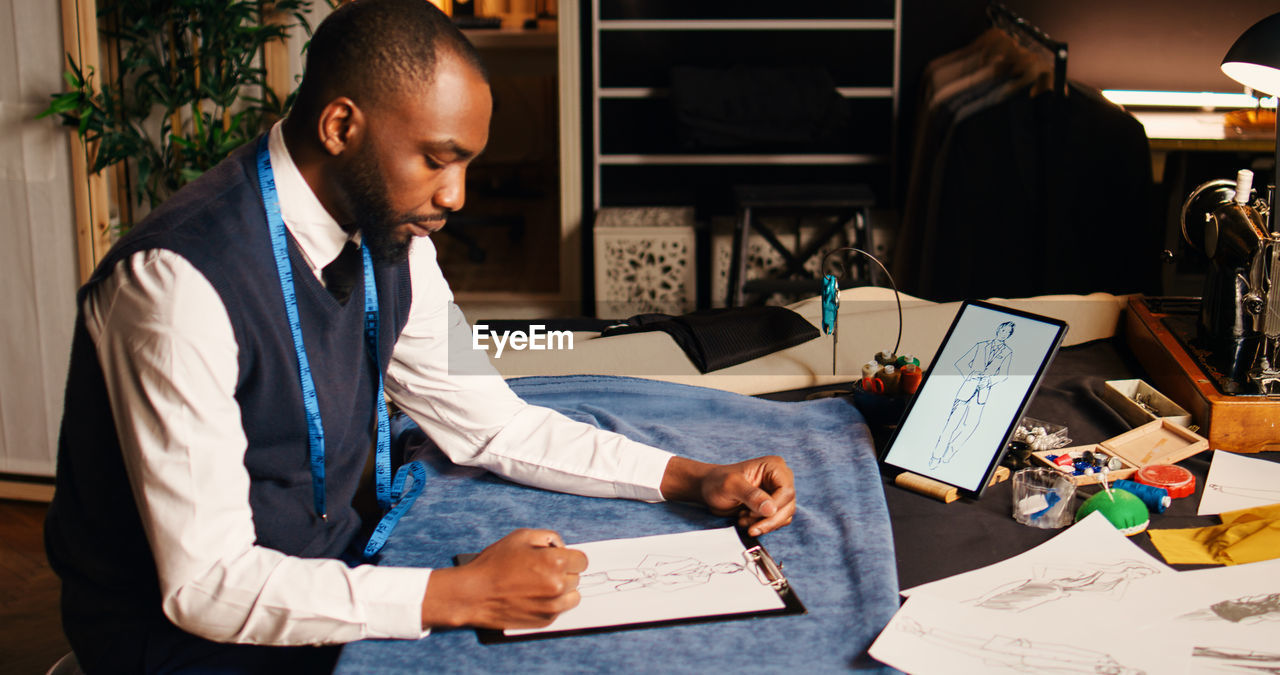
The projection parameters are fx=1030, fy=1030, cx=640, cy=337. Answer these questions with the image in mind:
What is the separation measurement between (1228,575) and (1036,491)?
0.72 feet

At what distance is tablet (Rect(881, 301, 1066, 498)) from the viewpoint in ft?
4.35

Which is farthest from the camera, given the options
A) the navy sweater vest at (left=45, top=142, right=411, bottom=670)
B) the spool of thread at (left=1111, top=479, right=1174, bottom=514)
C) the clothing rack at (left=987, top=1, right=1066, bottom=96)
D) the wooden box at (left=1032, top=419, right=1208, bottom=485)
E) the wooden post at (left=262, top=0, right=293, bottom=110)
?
the wooden post at (left=262, top=0, right=293, bottom=110)

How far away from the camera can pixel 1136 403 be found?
1.56 meters

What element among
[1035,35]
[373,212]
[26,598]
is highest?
[1035,35]

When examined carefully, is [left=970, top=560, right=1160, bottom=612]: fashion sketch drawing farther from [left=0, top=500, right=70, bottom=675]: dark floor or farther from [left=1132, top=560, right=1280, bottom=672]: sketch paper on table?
[left=0, top=500, right=70, bottom=675]: dark floor

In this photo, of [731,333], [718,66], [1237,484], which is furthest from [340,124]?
[718,66]

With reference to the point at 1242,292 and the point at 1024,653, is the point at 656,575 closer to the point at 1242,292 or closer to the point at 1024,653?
the point at 1024,653

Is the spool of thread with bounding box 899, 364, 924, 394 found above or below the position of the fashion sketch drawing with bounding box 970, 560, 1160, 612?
above

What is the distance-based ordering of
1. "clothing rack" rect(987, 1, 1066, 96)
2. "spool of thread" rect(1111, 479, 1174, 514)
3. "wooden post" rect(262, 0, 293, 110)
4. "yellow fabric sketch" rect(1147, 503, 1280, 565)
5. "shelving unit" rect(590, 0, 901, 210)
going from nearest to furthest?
"yellow fabric sketch" rect(1147, 503, 1280, 565) → "spool of thread" rect(1111, 479, 1174, 514) → "clothing rack" rect(987, 1, 1066, 96) → "wooden post" rect(262, 0, 293, 110) → "shelving unit" rect(590, 0, 901, 210)

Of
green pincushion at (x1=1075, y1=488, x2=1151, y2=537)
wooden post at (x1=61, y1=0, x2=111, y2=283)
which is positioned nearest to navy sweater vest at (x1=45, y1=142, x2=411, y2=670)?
green pincushion at (x1=1075, y1=488, x2=1151, y2=537)

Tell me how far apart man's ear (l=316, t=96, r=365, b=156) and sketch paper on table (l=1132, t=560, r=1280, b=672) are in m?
0.95

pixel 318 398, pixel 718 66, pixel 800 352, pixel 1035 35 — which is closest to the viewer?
pixel 318 398

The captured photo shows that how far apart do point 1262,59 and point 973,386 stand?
611 mm

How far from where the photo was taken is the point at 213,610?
0.98 metres
